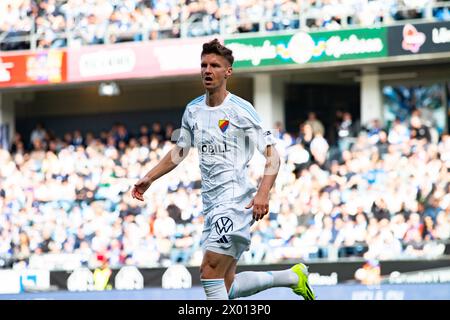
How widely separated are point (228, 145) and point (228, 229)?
0.67 meters

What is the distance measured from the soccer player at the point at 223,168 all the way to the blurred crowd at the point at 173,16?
13.5 metres

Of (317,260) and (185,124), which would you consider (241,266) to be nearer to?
(317,260)

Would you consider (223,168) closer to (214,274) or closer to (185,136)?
(185,136)

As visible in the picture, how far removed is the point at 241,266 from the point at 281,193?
2.42 m

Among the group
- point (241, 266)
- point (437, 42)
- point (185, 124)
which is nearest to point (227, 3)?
point (437, 42)

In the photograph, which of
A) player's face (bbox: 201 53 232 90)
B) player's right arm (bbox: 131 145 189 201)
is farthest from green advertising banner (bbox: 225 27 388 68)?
player's face (bbox: 201 53 232 90)

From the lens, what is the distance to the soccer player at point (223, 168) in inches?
341

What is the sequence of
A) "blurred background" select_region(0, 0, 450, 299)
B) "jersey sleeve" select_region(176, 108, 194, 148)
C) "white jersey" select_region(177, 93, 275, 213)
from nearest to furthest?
"white jersey" select_region(177, 93, 275, 213) < "jersey sleeve" select_region(176, 108, 194, 148) < "blurred background" select_region(0, 0, 450, 299)

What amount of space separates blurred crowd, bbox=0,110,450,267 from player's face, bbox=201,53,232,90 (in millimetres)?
8973

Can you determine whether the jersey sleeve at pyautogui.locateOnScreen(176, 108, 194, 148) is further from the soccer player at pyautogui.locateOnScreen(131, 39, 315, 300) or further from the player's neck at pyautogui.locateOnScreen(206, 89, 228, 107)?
the player's neck at pyautogui.locateOnScreen(206, 89, 228, 107)

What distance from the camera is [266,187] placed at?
845 cm

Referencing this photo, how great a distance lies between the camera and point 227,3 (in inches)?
912

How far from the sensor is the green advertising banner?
72.5ft

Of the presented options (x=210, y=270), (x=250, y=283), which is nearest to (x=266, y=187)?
(x=210, y=270)
